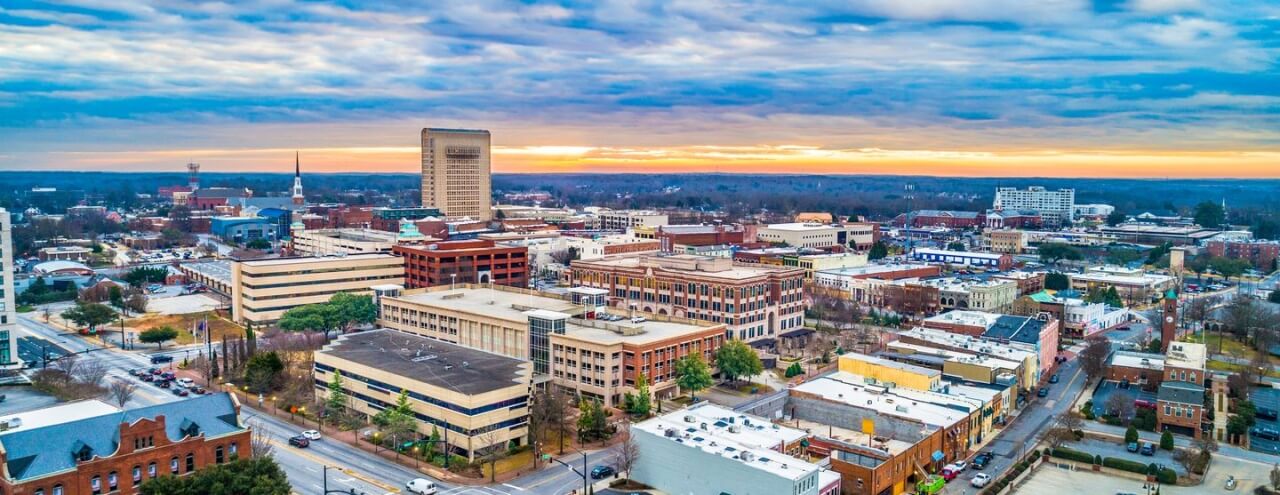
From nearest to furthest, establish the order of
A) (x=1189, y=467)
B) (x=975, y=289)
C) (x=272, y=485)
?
(x=272, y=485), (x=1189, y=467), (x=975, y=289)

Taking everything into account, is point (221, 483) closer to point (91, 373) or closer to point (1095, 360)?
point (91, 373)

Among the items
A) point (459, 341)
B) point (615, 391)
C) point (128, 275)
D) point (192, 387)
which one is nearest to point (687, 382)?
point (615, 391)

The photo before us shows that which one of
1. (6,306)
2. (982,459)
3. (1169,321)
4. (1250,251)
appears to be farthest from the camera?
(1250,251)

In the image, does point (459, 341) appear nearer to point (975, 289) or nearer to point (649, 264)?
point (649, 264)

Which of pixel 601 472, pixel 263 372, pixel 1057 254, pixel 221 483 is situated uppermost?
pixel 1057 254

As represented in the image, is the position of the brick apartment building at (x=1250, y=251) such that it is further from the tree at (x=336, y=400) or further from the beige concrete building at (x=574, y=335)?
the tree at (x=336, y=400)

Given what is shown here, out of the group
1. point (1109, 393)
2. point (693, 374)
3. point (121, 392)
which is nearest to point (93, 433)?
point (121, 392)

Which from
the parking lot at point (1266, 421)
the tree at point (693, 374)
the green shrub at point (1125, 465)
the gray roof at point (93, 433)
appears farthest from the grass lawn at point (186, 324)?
the parking lot at point (1266, 421)
